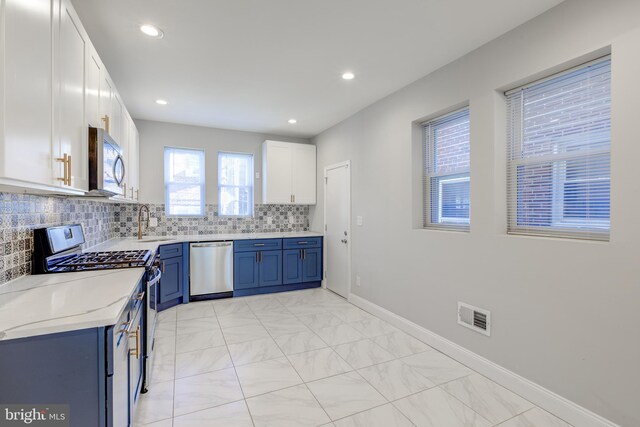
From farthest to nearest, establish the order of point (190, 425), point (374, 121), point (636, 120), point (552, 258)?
point (374, 121)
point (552, 258)
point (190, 425)
point (636, 120)

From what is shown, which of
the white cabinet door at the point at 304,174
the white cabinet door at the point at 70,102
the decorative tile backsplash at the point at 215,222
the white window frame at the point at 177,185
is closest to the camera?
the white cabinet door at the point at 70,102

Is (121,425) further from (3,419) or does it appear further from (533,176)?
(533,176)

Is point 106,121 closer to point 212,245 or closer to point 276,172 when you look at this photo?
point 212,245

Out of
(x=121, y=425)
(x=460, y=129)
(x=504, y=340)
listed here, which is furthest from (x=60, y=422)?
(x=460, y=129)

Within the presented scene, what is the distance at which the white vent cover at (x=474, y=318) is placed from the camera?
242cm

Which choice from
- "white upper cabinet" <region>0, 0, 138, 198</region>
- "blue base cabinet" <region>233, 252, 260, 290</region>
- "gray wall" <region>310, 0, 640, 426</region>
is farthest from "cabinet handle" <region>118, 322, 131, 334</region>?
"blue base cabinet" <region>233, 252, 260, 290</region>

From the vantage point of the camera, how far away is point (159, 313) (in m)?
3.84

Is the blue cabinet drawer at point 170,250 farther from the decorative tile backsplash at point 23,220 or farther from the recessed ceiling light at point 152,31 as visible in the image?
the recessed ceiling light at point 152,31

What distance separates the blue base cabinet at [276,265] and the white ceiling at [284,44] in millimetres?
2073

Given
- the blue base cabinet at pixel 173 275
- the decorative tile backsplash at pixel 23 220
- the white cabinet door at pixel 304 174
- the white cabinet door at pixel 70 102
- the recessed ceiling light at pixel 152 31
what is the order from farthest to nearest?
the white cabinet door at pixel 304 174, the blue base cabinet at pixel 173 275, the recessed ceiling light at pixel 152 31, the decorative tile backsplash at pixel 23 220, the white cabinet door at pixel 70 102

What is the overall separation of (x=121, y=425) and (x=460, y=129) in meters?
3.14

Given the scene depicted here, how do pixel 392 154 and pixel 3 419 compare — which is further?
pixel 392 154

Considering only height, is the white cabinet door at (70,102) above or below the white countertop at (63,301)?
above

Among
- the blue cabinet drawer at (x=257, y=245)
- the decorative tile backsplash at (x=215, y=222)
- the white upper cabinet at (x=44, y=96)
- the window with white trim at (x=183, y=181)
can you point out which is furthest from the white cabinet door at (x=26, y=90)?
the window with white trim at (x=183, y=181)
